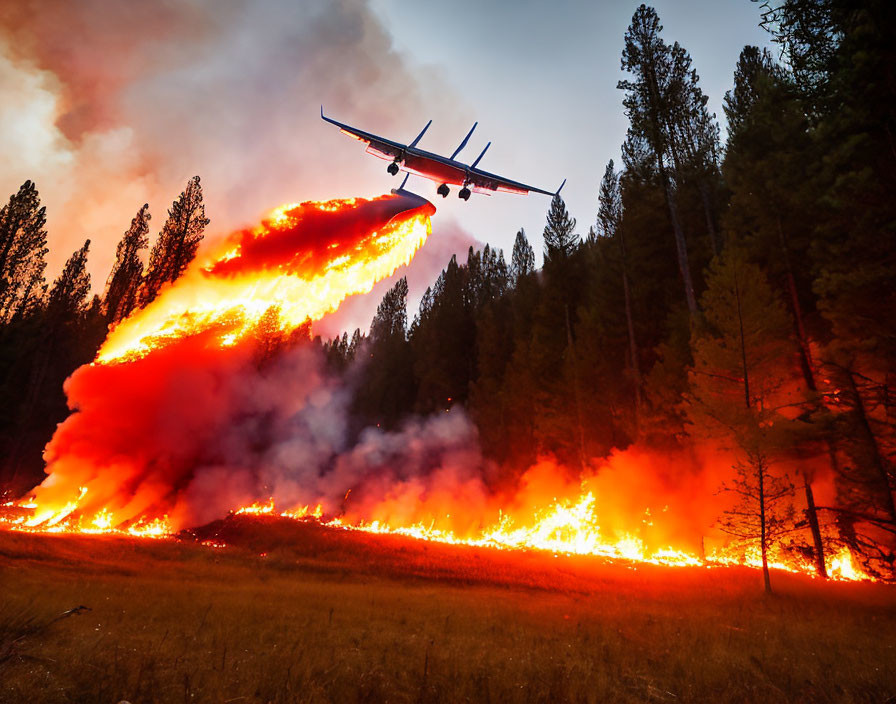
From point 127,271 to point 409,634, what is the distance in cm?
6787

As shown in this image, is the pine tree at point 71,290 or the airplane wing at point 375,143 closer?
the airplane wing at point 375,143

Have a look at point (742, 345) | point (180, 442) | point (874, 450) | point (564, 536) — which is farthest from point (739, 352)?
point (180, 442)

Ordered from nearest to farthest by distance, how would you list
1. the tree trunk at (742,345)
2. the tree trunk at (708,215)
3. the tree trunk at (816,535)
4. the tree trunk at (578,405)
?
1. the tree trunk at (742,345)
2. the tree trunk at (816,535)
3. the tree trunk at (708,215)
4. the tree trunk at (578,405)

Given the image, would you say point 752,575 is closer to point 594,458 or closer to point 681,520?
point 681,520

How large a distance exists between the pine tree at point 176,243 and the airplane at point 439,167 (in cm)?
3601

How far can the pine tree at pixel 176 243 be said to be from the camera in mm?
49438

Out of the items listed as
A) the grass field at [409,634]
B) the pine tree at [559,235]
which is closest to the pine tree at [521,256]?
the pine tree at [559,235]

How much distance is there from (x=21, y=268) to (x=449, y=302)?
48262 millimetres

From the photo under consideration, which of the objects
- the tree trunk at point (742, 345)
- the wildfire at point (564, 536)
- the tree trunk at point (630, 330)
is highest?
the tree trunk at point (630, 330)

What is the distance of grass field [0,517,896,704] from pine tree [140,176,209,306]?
129 ft

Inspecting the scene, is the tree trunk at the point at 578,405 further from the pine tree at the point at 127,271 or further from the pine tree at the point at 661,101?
the pine tree at the point at 127,271

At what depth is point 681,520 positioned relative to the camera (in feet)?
86.9

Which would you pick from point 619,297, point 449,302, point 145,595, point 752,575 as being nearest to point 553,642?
point 145,595

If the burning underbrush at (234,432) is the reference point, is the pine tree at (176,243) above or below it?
above
